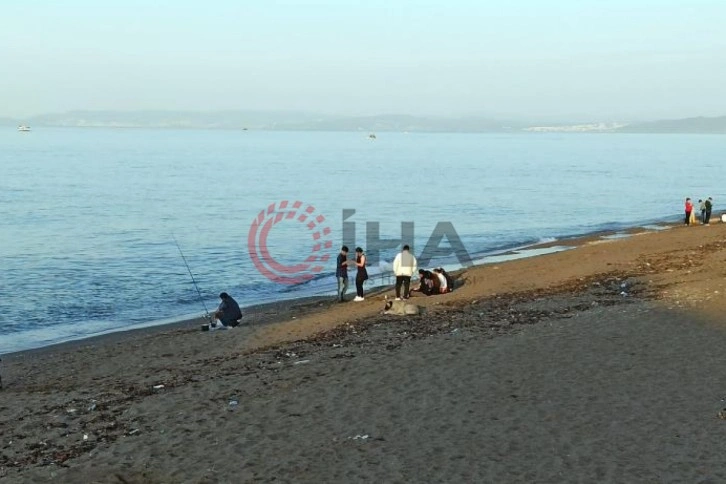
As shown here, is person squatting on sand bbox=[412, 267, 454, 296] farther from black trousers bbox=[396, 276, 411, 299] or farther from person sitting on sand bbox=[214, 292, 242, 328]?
person sitting on sand bbox=[214, 292, 242, 328]

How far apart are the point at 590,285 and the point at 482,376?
834cm

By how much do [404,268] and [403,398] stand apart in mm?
8022

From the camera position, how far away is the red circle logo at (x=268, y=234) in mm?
28375

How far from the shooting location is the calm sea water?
2338 cm

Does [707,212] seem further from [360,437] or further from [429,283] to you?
[360,437]

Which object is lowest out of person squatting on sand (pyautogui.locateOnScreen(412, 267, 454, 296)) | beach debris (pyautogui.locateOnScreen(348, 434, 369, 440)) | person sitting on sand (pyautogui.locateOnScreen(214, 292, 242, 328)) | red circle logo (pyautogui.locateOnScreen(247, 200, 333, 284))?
red circle logo (pyautogui.locateOnScreen(247, 200, 333, 284))

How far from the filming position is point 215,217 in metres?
46.3

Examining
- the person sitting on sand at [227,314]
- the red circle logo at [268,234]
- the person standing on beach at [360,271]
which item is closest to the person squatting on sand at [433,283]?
the person standing on beach at [360,271]

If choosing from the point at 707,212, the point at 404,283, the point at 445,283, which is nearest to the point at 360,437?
the point at 404,283

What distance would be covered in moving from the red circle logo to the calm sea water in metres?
0.49

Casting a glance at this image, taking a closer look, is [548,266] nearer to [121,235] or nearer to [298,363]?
[298,363]

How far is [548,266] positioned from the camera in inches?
915

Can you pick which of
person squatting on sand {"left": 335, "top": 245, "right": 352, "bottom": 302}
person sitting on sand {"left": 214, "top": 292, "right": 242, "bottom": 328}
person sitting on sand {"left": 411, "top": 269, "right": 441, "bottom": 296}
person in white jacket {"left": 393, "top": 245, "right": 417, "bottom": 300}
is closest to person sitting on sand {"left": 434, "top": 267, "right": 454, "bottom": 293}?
person sitting on sand {"left": 411, "top": 269, "right": 441, "bottom": 296}

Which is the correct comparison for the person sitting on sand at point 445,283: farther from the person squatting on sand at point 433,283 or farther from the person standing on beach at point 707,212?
the person standing on beach at point 707,212
